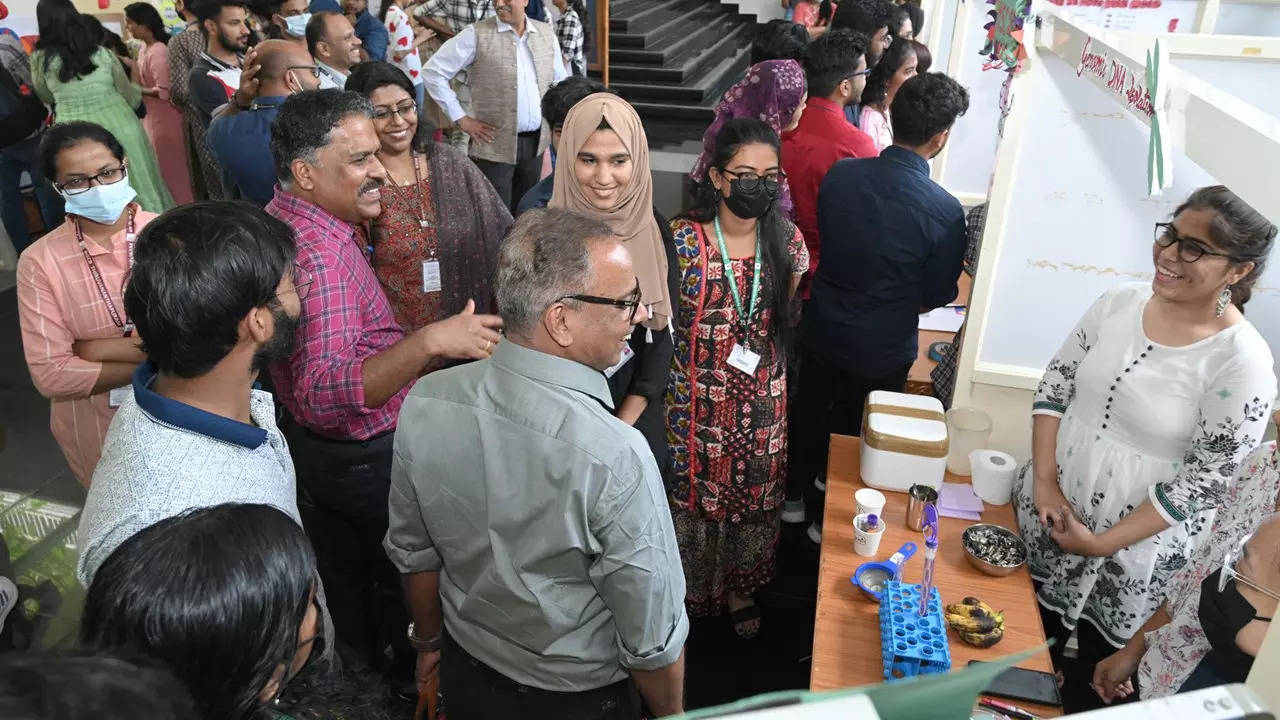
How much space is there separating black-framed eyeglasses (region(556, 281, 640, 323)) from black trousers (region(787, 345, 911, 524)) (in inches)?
61.9

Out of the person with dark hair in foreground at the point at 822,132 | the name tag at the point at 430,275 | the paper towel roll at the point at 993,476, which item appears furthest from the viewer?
the person with dark hair in foreground at the point at 822,132

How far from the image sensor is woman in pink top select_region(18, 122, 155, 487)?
1.99 metres

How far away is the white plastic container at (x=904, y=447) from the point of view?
83.7 inches

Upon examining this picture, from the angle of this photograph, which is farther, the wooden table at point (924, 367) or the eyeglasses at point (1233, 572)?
the wooden table at point (924, 367)

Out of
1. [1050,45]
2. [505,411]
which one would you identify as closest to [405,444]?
[505,411]

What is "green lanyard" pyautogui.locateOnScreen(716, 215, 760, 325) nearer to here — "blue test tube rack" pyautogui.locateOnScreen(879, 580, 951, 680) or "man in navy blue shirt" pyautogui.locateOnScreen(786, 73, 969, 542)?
"man in navy blue shirt" pyautogui.locateOnScreen(786, 73, 969, 542)

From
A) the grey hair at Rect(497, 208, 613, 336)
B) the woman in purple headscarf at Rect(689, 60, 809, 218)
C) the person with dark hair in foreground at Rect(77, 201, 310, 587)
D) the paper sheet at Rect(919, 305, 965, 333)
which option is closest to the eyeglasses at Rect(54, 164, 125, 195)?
the person with dark hair in foreground at Rect(77, 201, 310, 587)

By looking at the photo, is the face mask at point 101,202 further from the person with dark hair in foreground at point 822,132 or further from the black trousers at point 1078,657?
the black trousers at point 1078,657

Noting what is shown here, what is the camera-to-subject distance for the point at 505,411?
1.33 meters

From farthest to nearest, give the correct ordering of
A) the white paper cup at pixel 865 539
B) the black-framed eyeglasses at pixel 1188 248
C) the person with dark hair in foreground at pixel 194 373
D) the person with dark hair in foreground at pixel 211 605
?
the white paper cup at pixel 865 539 < the black-framed eyeglasses at pixel 1188 248 < the person with dark hair in foreground at pixel 194 373 < the person with dark hair in foreground at pixel 211 605

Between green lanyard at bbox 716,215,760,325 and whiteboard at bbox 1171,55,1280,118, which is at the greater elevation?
whiteboard at bbox 1171,55,1280,118

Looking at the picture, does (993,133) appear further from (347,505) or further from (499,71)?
(347,505)

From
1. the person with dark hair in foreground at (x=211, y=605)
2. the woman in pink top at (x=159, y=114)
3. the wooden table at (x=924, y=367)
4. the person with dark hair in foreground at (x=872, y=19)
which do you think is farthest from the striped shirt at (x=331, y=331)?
the woman in pink top at (x=159, y=114)

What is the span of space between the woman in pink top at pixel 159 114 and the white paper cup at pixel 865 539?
187 inches
